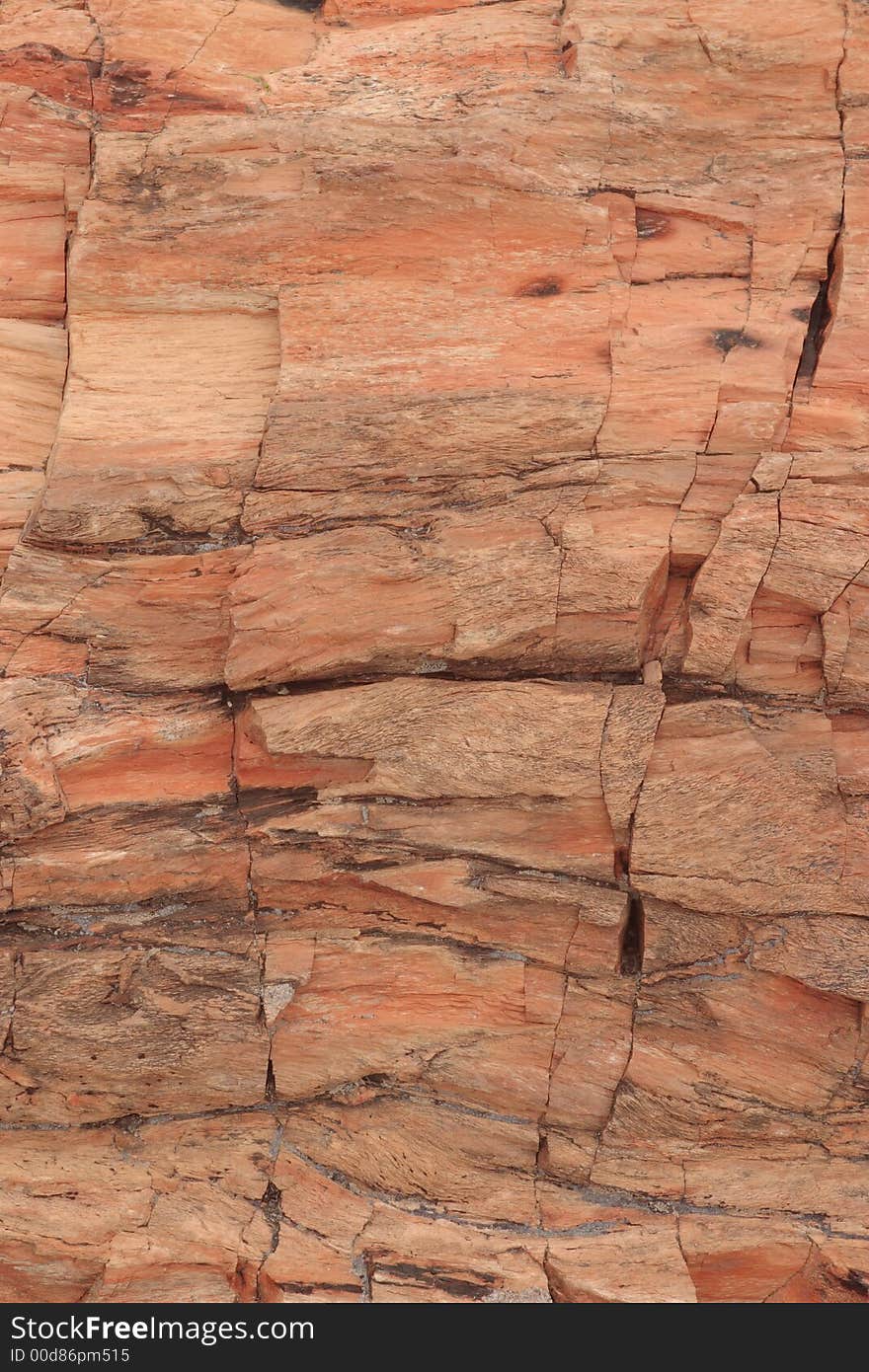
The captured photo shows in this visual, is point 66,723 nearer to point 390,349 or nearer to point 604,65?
point 390,349

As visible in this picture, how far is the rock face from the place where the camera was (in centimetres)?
864

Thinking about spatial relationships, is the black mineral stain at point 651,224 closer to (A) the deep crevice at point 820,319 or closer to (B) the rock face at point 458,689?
(B) the rock face at point 458,689

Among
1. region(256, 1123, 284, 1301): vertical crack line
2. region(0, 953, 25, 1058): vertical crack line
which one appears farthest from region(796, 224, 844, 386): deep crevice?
region(0, 953, 25, 1058): vertical crack line

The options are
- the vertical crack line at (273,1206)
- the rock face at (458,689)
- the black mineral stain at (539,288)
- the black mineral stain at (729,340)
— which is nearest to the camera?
the vertical crack line at (273,1206)

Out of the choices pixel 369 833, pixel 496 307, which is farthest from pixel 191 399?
pixel 369 833

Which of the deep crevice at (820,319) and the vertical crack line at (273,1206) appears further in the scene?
the deep crevice at (820,319)

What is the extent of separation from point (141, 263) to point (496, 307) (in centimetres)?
280

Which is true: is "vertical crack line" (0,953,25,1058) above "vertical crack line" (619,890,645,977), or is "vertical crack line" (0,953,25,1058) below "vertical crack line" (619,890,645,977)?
below

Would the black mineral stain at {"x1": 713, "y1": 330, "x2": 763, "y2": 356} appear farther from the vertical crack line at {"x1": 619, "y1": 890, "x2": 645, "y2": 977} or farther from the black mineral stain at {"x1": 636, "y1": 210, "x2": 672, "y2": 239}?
the vertical crack line at {"x1": 619, "y1": 890, "x2": 645, "y2": 977}

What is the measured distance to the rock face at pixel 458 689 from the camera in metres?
8.64

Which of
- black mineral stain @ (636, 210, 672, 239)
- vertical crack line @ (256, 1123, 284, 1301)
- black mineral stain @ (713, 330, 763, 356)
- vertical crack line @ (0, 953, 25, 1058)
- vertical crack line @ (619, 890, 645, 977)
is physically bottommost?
vertical crack line @ (256, 1123, 284, 1301)

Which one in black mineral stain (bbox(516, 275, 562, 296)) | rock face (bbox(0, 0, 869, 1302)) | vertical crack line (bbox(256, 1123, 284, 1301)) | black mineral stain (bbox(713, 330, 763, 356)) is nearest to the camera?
vertical crack line (bbox(256, 1123, 284, 1301))

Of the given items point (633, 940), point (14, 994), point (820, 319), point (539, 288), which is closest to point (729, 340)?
point (820, 319)

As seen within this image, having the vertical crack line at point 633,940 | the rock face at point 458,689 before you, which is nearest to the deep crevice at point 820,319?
the rock face at point 458,689
